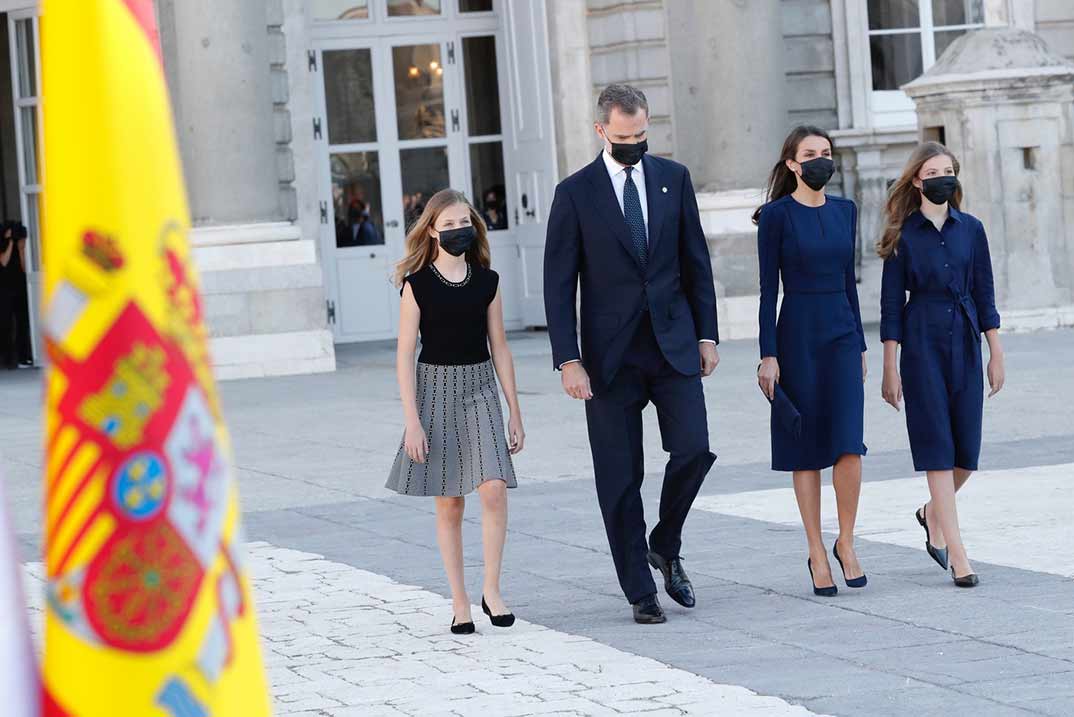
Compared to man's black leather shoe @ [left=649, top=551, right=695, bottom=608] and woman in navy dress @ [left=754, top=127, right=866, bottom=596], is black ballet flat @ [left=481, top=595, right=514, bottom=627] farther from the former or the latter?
woman in navy dress @ [left=754, top=127, right=866, bottom=596]

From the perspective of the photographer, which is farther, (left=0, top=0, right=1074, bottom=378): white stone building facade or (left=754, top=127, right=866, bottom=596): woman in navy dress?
(left=0, top=0, right=1074, bottom=378): white stone building facade

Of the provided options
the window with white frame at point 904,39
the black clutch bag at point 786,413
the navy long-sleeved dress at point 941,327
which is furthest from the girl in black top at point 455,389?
the window with white frame at point 904,39

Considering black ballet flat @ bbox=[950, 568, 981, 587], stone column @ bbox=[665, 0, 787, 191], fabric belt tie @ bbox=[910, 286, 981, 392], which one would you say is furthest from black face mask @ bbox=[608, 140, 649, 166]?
stone column @ bbox=[665, 0, 787, 191]

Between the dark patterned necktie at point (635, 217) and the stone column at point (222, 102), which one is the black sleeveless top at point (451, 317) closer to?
the dark patterned necktie at point (635, 217)

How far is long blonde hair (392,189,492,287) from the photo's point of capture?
5977mm

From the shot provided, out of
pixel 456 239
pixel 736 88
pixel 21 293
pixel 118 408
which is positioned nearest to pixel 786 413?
pixel 456 239

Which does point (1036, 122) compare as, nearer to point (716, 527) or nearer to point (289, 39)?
point (289, 39)

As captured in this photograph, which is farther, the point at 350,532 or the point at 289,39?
the point at 289,39

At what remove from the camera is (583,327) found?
6047mm

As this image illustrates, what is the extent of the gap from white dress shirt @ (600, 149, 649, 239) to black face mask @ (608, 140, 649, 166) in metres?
0.03

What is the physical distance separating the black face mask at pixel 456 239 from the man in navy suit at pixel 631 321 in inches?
10.6

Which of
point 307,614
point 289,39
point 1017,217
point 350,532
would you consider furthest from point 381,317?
point 307,614

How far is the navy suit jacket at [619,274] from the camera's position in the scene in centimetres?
597

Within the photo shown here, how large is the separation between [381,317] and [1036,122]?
22.4ft
